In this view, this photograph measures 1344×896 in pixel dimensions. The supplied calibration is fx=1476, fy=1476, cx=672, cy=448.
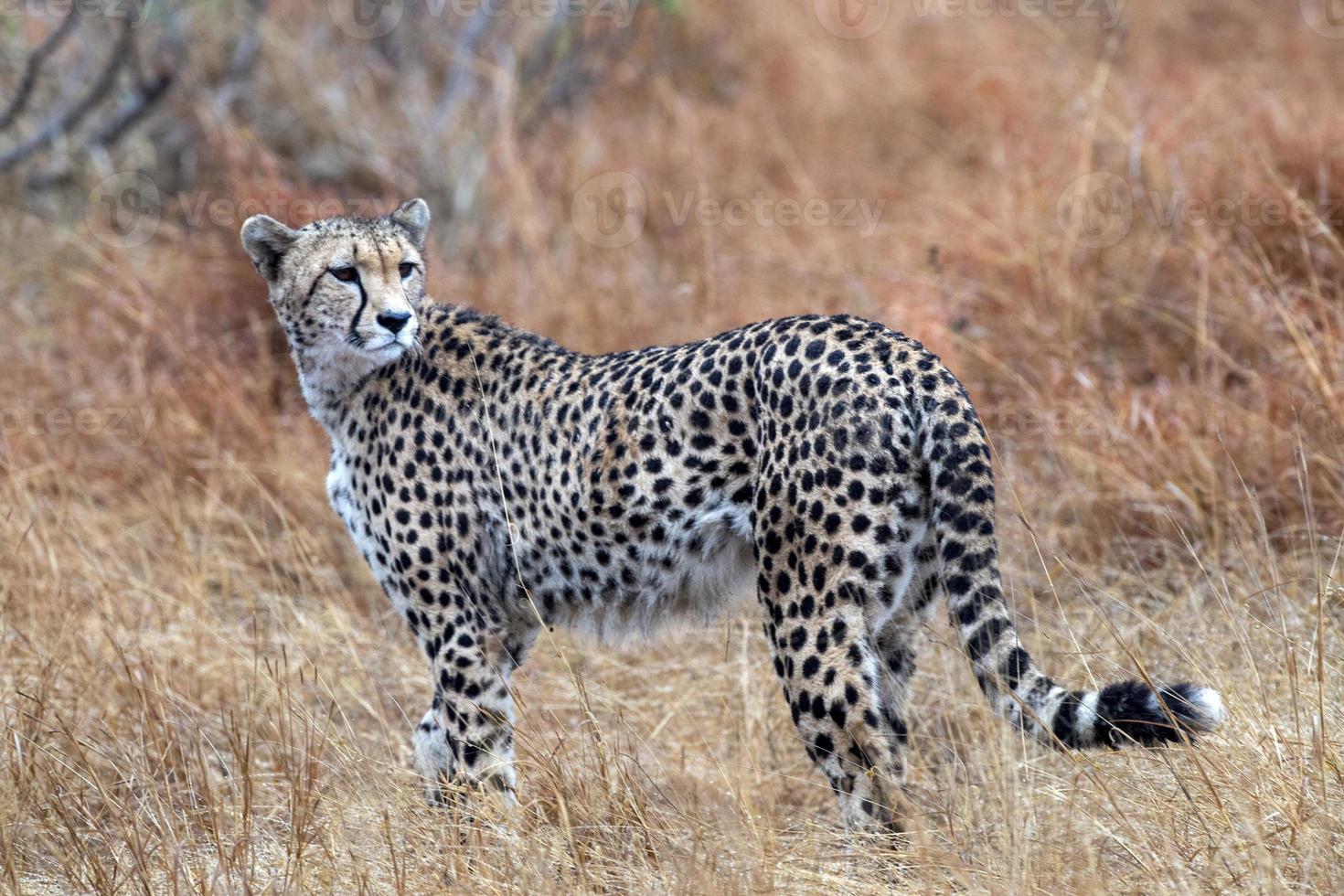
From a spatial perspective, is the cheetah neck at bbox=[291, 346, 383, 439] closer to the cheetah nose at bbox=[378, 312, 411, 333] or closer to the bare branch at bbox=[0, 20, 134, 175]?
the cheetah nose at bbox=[378, 312, 411, 333]

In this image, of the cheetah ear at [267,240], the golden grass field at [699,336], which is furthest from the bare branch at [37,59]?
the cheetah ear at [267,240]

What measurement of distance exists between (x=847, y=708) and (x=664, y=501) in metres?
0.58

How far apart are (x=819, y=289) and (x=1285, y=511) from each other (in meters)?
2.31

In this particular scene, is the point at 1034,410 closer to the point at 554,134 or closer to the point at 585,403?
the point at 585,403

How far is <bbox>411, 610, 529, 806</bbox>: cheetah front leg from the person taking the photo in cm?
319

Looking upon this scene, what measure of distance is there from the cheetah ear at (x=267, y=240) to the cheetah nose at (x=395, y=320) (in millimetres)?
370

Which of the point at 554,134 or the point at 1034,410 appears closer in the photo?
the point at 1034,410

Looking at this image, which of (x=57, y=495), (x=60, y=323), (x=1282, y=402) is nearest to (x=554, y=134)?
(x=60, y=323)

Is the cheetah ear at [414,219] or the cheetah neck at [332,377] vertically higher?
the cheetah ear at [414,219]

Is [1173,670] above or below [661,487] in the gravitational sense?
below

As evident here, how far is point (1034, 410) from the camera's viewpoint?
14.9 feet

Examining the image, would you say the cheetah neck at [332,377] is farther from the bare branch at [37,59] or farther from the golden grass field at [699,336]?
the bare branch at [37,59]

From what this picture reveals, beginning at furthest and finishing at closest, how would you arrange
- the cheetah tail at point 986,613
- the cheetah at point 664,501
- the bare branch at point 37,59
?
the bare branch at point 37,59 → the cheetah at point 664,501 → the cheetah tail at point 986,613

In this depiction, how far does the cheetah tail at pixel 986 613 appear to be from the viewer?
2.43 metres
